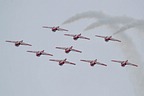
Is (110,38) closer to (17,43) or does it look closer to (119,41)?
(119,41)

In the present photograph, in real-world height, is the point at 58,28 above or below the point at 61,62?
above

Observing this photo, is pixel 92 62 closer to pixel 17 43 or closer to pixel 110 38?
pixel 110 38

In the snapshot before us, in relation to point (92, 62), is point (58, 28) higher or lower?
higher

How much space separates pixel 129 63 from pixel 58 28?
2052 centimetres


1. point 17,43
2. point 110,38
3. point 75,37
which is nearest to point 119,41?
point 110,38

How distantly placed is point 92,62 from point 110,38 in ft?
25.3

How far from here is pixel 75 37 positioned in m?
127

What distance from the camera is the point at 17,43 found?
126438mm

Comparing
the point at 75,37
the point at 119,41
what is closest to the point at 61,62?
the point at 75,37

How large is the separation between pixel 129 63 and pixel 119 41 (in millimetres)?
6440

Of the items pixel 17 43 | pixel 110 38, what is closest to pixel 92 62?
pixel 110 38

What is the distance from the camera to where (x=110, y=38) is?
12544 cm

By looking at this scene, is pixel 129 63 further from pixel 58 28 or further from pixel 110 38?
pixel 58 28

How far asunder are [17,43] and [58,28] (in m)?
11.3
